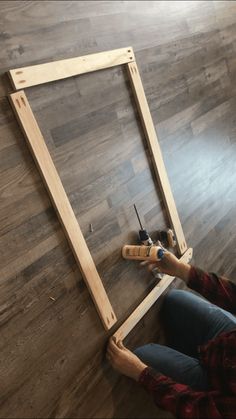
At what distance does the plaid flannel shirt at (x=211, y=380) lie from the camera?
42.0 inches

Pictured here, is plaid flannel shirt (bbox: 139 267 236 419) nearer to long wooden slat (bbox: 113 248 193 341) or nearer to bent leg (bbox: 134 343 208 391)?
bent leg (bbox: 134 343 208 391)

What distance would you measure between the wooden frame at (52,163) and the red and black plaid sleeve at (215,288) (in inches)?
8.9

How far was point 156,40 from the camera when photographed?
1750mm

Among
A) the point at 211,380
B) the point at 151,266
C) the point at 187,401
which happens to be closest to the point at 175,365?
the point at 211,380

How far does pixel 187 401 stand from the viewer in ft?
3.61

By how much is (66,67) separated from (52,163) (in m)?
0.34

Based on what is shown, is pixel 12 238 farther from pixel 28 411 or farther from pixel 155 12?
pixel 155 12

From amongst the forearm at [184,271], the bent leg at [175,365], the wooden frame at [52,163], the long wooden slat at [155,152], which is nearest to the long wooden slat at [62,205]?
the wooden frame at [52,163]

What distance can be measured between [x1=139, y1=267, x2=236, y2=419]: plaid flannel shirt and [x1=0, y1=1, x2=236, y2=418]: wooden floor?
0.27 m

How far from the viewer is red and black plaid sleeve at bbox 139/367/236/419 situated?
105cm

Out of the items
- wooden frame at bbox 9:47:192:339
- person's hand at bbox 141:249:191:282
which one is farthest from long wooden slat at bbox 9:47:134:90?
person's hand at bbox 141:249:191:282

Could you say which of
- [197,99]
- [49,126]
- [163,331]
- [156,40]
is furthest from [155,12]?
[163,331]

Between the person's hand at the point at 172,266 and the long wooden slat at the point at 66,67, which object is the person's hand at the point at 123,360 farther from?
the long wooden slat at the point at 66,67

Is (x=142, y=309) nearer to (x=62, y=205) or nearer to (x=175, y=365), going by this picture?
Result: (x=175, y=365)
